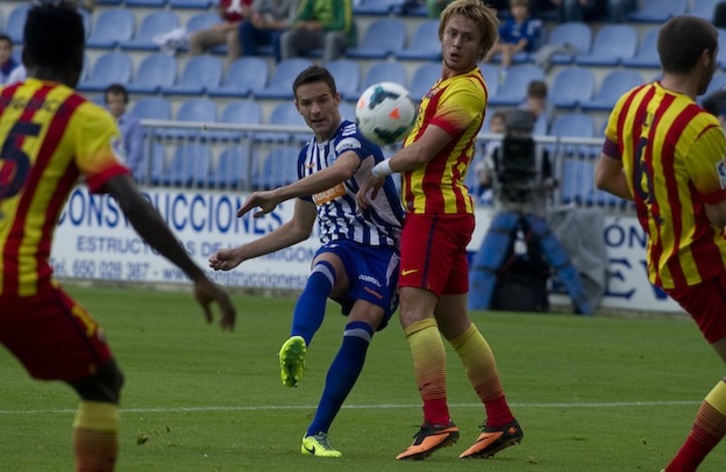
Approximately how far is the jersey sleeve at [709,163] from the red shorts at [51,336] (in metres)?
2.73

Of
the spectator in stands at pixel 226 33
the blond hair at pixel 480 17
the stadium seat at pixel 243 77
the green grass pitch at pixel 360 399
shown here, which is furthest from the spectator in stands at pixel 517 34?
the blond hair at pixel 480 17

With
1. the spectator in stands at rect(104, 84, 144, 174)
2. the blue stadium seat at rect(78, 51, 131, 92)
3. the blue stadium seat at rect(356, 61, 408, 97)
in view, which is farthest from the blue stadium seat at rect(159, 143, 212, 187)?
the blue stadium seat at rect(78, 51, 131, 92)

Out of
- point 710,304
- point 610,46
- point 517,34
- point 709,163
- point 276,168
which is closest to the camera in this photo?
point 709,163

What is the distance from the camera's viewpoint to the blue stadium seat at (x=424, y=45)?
22.0 meters

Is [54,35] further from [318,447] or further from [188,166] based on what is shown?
[188,166]

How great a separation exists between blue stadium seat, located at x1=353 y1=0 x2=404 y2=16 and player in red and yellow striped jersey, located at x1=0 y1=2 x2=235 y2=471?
720 inches

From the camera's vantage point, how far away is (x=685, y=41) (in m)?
6.54

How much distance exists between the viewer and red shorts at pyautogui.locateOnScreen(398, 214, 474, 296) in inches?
295

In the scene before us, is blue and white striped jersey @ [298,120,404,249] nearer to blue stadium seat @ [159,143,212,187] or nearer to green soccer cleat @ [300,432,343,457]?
green soccer cleat @ [300,432,343,457]

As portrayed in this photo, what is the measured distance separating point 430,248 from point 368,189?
1.38ft

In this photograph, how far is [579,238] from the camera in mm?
17625

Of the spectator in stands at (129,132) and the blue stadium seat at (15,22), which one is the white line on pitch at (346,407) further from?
the blue stadium seat at (15,22)

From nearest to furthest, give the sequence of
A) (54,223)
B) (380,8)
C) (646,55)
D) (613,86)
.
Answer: (54,223)
(613,86)
(646,55)
(380,8)

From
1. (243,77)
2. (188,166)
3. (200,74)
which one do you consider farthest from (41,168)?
(200,74)
